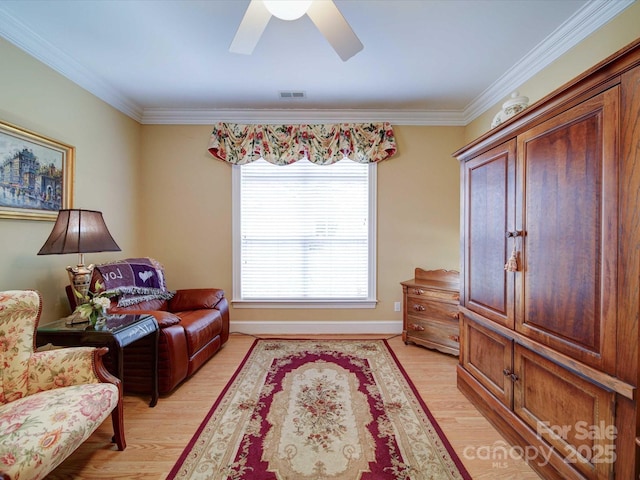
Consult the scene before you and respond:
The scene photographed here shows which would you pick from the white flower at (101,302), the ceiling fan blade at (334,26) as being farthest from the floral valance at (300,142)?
the white flower at (101,302)

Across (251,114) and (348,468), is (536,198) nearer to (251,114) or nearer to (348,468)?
(348,468)

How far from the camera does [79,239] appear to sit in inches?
75.7

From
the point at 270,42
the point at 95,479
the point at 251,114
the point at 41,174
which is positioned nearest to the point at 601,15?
the point at 270,42

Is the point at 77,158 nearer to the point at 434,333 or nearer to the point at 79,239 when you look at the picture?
the point at 79,239

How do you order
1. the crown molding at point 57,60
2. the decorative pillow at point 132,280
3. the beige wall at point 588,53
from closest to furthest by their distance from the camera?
1. the beige wall at point 588,53
2. the crown molding at point 57,60
3. the decorative pillow at point 132,280

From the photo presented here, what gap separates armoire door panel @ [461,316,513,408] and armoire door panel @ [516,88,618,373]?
10.6 inches

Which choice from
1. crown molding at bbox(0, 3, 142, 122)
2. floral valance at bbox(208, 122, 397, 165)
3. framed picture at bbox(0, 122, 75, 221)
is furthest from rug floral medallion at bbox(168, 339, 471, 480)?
crown molding at bbox(0, 3, 142, 122)

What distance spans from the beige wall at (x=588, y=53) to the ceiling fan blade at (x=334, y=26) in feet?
5.43

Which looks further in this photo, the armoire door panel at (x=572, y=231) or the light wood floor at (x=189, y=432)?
the light wood floor at (x=189, y=432)

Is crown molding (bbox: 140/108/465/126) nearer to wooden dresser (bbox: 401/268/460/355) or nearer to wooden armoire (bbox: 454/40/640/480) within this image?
wooden armoire (bbox: 454/40/640/480)

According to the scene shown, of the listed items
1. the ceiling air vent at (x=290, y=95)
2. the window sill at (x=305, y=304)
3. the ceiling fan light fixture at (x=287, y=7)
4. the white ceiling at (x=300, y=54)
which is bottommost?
the window sill at (x=305, y=304)

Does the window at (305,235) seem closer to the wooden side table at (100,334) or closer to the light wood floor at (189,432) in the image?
the light wood floor at (189,432)

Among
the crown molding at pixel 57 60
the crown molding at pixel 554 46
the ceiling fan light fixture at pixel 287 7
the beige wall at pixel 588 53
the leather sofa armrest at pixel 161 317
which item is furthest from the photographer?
the leather sofa armrest at pixel 161 317

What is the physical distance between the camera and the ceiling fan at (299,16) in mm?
1426
